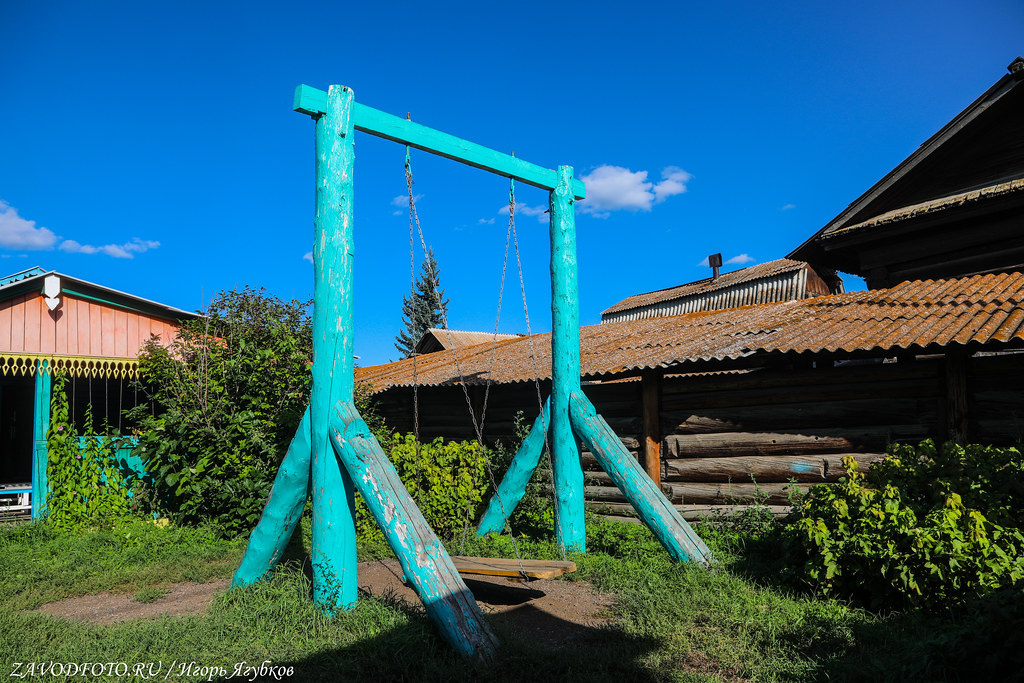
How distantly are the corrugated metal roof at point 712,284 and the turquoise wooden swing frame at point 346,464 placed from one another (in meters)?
21.6

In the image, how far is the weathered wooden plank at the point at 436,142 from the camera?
4.89 metres

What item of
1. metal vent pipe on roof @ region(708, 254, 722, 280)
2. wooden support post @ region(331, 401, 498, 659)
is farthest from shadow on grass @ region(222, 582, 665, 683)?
metal vent pipe on roof @ region(708, 254, 722, 280)

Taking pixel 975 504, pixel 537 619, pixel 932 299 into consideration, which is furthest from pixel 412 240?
pixel 932 299

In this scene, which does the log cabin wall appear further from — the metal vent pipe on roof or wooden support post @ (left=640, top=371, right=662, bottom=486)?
the metal vent pipe on roof

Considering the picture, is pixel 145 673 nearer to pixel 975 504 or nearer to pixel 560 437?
pixel 560 437

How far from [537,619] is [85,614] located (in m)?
3.44

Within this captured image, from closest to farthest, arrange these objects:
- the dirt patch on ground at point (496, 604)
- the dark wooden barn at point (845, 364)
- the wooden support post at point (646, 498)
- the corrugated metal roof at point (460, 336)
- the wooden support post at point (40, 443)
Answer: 1. the dirt patch on ground at point (496, 604)
2. the wooden support post at point (646, 498)
3. the dark wooden barn at point (845, 364)
4. the wooden support post at point (40, 443)
5. the corrugated metal roof at point (460, 336)

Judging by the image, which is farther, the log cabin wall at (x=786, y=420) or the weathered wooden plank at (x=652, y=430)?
the weathered wooden plank at (x=652, y=430)

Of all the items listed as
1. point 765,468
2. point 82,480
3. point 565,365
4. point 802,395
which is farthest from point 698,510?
point 82,480

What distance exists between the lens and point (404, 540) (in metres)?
4.12

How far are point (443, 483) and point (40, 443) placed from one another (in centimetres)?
593

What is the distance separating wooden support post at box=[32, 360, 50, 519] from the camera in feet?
28.3

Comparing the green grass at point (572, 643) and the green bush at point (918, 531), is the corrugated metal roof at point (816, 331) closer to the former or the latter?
the green bush at point (918, 531)

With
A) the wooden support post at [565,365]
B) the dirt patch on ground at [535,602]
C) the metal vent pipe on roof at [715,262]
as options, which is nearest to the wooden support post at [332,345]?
the dirt patch on ground at [535,602]
